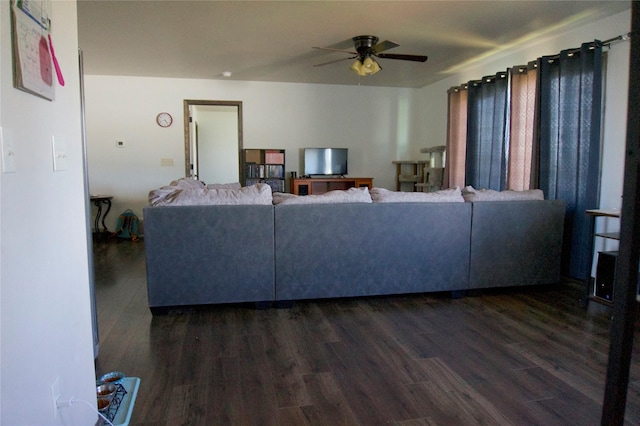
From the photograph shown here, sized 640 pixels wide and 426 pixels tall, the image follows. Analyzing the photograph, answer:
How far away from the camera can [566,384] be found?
1989 millimetres

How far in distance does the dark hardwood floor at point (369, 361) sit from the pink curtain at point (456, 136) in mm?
2838

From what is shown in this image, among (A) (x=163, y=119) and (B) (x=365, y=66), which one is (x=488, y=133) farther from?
(A) (x=163, y=119)

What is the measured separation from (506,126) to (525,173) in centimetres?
65

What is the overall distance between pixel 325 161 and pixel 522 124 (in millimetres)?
3257

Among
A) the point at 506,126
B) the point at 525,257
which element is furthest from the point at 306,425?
the point at 506,126

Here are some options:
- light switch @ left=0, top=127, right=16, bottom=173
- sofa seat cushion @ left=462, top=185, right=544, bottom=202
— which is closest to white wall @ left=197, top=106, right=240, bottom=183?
sofa seat cushion @ left=462, top=185, right=544, bottom=202

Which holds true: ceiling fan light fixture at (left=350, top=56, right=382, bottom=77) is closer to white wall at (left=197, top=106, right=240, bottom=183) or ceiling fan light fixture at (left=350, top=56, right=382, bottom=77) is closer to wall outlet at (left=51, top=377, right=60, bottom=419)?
wall outlet at (left=51, top=377, right=60, bottom=419)

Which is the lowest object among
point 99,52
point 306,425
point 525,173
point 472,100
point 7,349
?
point 306,425

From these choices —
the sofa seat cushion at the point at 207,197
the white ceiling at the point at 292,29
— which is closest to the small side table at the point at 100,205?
the white ceiling at the point at 292,29

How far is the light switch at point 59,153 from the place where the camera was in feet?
4.15

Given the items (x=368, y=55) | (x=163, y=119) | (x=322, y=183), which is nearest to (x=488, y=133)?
(x=368, y=55)

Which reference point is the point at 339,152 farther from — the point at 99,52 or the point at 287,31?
the point at 99,52

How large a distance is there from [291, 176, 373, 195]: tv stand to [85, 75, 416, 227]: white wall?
0.37 meters

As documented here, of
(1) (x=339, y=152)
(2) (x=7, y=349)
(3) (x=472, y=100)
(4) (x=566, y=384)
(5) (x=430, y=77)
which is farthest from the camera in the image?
(1) (x=339, y=152)
